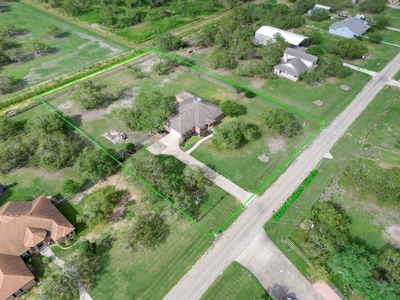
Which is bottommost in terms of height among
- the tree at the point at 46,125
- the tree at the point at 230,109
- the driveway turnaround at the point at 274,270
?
the driveway turnaround at the point at 274,270

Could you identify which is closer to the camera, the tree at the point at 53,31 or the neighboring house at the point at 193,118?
the neighboring house at the point at 193,118

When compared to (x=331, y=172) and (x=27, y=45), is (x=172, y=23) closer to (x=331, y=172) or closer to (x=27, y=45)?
(x=27, y=45)

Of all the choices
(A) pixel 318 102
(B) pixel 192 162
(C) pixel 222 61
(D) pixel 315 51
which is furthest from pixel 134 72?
(D) pixel 315 51

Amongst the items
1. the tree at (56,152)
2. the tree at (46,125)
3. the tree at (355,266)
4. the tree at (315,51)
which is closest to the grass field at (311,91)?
the tree at (315,51)

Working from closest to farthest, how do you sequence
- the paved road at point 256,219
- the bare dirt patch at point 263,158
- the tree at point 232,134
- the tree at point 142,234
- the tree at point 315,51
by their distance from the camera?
the paved road at point 256,219, the tree at point 142,234, the bare dirt patch at point 263,158, the tree at point 232,134, the tree at point 315,51

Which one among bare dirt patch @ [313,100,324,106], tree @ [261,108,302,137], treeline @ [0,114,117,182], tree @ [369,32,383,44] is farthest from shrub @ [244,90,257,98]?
tree @ [369,32,383,44]

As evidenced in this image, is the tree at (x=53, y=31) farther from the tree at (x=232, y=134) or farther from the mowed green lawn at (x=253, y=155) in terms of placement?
the tree at (x=232, y=134)

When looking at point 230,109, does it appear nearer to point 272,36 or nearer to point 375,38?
point 272,36
